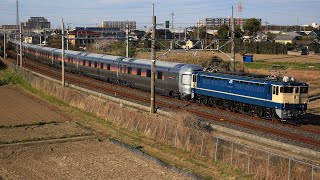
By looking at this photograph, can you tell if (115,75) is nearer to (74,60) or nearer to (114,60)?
(114,60)

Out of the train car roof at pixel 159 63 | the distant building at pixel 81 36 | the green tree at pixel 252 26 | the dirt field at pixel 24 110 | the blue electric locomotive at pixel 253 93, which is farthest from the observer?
the green tree at pixel 252 26

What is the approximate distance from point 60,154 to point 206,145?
701 centimetres

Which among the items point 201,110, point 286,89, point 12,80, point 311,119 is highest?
point 286,89

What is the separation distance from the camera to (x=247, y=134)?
22219mm

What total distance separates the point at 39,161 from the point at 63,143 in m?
3.70

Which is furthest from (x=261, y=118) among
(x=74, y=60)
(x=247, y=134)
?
(x=74, y=60)

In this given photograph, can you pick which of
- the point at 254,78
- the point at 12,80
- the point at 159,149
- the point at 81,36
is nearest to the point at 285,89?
the point at 254,78

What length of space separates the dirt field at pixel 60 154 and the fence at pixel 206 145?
2378 millimetres

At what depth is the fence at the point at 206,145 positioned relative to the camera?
15695 mm

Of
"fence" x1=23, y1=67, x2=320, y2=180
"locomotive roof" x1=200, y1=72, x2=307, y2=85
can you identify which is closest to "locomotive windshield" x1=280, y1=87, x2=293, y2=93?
"locomotive roof" x1=200, y1=72, x2=307, y2=85

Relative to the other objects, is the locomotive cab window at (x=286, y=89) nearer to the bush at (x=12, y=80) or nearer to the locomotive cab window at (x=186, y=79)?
the locomotive cab window at (x=186, y=79)

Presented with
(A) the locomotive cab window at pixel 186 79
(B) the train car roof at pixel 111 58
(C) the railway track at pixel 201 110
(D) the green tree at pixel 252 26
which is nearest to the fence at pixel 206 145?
(C) the railway track at pixel 201 110

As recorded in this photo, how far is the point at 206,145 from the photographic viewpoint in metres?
19.8

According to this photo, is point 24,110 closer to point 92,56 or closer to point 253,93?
point 253,93
